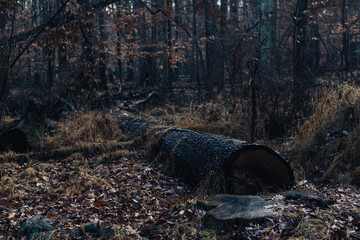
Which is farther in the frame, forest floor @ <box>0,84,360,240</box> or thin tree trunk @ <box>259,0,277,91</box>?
thin tree trunk @ <box>259,0,277,91</box>

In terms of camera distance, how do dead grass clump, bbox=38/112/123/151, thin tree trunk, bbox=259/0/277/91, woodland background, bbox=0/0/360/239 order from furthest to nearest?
thin tree trunk, bbox=259/0/277/91 → dead grass clump, bbox=38/112/123/151 → woodland background, bbox=0/0/360/239

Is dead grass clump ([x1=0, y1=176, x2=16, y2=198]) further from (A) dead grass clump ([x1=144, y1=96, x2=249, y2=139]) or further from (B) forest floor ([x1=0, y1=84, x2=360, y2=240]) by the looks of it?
(A) dead grass clump ([x1=144, y1=96, x2=249, y2=139])

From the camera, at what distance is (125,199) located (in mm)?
4867

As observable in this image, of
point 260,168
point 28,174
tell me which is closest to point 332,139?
point 260,168

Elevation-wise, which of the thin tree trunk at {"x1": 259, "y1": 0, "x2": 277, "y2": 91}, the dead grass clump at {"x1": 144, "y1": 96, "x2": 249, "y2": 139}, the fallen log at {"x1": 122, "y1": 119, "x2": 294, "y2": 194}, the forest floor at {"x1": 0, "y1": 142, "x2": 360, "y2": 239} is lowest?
the forest floor at {"x1": 0, "y1": 142, "x2": 360, "y2": 239}

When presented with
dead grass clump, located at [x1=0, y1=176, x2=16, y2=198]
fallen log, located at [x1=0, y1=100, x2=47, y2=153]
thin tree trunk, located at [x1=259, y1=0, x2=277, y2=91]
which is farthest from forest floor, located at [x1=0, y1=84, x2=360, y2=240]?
thin tree trunk, located at [x1=259, y1=0, x2=277, y2=91]

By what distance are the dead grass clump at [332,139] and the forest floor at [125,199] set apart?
370 mm

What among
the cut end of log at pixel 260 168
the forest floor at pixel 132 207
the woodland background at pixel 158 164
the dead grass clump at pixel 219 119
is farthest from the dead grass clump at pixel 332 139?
the dead grass clump at pixel 219 119

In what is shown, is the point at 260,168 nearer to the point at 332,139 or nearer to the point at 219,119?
the point at 332,139

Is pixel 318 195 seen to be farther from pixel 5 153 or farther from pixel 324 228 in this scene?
pixel 5 153

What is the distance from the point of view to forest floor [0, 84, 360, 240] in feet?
11.2

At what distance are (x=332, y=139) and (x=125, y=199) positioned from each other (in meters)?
3.88

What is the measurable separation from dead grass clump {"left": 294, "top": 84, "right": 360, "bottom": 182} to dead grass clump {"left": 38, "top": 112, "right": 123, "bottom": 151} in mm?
4504

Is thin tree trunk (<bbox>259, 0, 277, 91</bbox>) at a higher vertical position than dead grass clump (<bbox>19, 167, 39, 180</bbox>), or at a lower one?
higher
